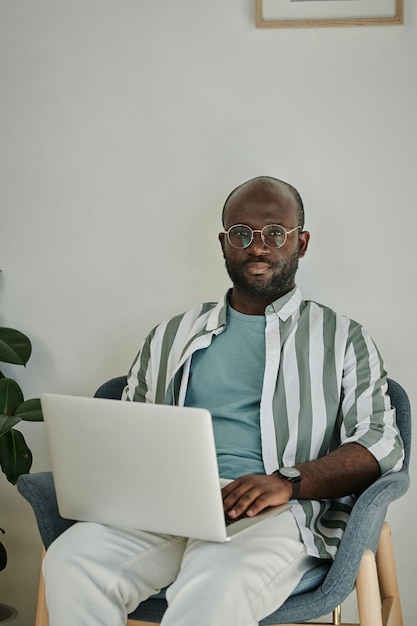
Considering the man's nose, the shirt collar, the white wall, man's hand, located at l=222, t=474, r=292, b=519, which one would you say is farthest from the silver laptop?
the white wall

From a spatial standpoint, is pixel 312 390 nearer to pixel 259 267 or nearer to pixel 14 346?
pixel 259 267

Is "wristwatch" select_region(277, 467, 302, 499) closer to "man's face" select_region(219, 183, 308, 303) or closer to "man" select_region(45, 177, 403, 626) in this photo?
"man" select_region(45, 177, 403, 626)

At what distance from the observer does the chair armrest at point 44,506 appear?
1.92 meters

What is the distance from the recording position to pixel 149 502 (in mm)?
1712

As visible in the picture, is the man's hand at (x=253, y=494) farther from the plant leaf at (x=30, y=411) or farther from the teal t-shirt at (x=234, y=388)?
the plant leaf at (x=30, y=411)

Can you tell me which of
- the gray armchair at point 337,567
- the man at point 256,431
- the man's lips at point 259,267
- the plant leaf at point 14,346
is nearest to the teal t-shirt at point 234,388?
the man at point 256,431

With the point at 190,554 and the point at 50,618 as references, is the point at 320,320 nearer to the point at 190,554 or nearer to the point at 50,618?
the point at 190,554

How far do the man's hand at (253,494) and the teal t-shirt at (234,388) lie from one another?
207 millimetres

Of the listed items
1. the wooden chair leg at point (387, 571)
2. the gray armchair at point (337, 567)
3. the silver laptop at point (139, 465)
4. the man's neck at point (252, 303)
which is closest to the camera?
the silver laptop at point (139, 465)

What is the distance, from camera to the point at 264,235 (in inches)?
87.5

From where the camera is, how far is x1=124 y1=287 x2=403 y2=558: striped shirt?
199 centimetres

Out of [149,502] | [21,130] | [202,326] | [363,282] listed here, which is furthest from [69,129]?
[149,502]

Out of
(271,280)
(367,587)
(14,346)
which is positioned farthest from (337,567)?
(14,346)

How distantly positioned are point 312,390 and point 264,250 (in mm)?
366
